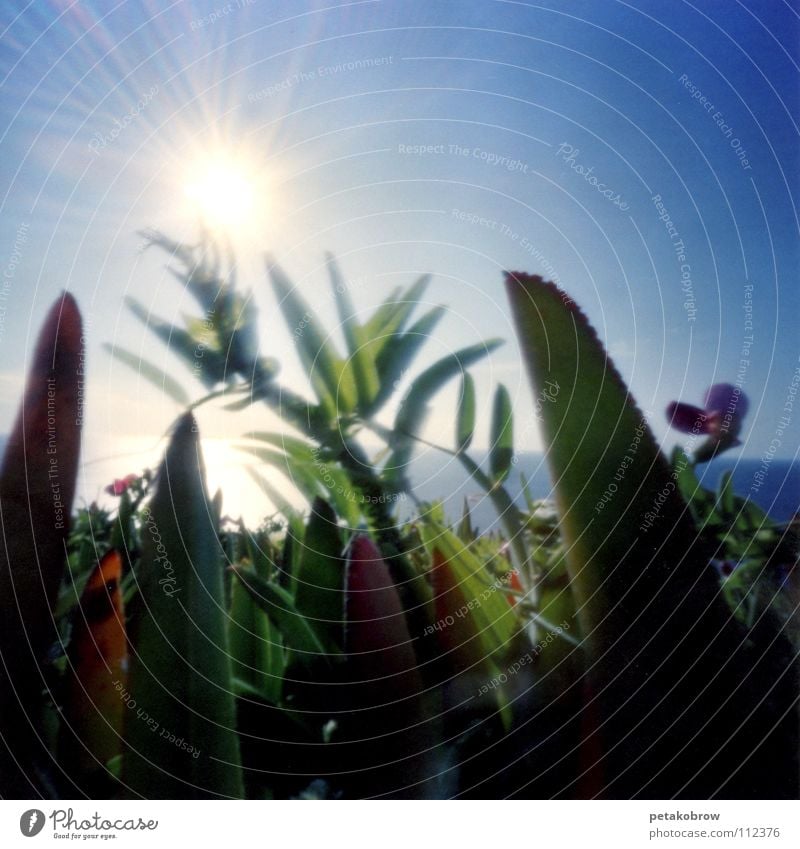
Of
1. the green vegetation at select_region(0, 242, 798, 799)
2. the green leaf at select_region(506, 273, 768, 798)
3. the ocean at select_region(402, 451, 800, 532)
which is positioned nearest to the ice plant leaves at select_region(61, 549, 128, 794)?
the green vegetation at select_region(0, 242, 798, 799)

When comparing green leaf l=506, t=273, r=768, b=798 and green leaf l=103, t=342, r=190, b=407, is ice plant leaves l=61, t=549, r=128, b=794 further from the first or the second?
green leaf l=506, t=273, r=768, b=798

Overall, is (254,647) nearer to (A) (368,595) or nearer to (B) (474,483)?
(A) (368,595)

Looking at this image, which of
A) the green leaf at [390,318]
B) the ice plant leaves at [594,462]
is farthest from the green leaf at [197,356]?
the ice plant leaves at [594,462]

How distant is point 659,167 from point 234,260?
32 centimetres

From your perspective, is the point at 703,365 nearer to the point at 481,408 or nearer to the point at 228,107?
the point at 481,408

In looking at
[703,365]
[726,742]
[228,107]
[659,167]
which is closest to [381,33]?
[228,107]

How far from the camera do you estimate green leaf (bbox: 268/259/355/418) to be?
507 millimetres

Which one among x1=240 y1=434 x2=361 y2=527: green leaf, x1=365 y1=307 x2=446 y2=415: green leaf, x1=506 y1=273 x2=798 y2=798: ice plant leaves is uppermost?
x1=365 y1=307 x2=446 y2=415: green leaf

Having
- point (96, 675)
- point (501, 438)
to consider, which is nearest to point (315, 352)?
point (501, 438)

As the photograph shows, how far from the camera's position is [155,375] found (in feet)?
1.65

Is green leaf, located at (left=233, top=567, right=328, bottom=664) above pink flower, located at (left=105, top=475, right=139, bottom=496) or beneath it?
beneath

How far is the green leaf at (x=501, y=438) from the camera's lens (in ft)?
1.66

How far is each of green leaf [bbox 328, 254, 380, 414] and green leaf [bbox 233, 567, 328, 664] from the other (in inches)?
5.6

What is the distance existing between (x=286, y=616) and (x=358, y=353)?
0.19 m
